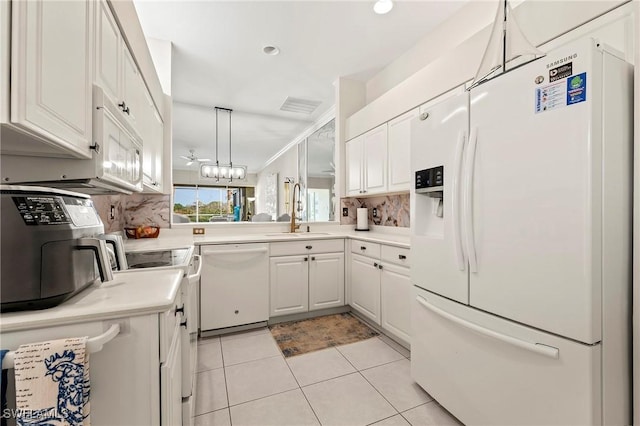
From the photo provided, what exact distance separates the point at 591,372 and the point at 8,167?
2.31 meters

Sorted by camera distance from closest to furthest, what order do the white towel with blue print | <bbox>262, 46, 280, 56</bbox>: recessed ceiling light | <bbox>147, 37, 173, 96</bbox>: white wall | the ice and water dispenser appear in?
the white towel with blue print, the ice and water dispenser, <bbox>147, 37, 173, 96</bbox>: white wall, <bbox>262, 46, 280, 56</bbox>: recessed ceiling light

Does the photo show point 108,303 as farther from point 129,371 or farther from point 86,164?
point 86,164

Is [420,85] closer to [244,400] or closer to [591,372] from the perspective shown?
[591,372]

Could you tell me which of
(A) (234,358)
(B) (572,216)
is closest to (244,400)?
(A) (234,358)

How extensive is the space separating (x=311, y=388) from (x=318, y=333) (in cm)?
80

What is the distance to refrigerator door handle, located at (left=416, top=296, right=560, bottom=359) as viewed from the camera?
1.08 m

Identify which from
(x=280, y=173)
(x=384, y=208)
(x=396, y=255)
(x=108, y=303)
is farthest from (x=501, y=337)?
(x=280, y=173)

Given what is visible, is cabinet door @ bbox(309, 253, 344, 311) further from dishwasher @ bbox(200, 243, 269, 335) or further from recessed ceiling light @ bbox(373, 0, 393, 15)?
recessed ceiling light @ bbox(373, 0, 393, 15)

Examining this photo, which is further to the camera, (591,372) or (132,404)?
(591,372)

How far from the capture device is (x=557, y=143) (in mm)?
1066

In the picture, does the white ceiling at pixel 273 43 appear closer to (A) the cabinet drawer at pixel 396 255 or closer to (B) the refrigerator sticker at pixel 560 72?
(B) the refrigerator sticker at pixel 560 72

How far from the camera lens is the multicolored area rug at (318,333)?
2.40 m

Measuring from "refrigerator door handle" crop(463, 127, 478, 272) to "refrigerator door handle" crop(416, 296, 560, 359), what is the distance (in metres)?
0.27

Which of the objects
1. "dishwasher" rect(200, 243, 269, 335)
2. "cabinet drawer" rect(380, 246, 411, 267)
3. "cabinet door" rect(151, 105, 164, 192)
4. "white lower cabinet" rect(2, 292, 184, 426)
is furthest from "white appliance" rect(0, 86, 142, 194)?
"cabinet drawer" rect(380, 246, 411, 267)
